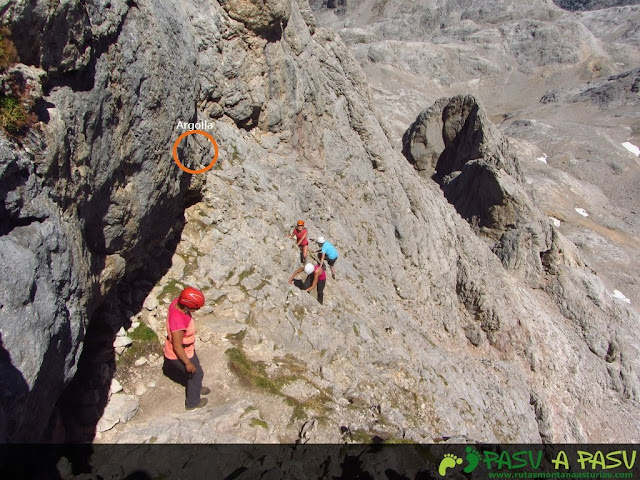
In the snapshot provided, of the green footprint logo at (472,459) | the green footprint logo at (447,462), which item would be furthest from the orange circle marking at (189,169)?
the green footprint logo at (472,459)

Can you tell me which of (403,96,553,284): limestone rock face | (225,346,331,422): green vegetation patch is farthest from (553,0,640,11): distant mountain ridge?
(225,346,331,422): green vegetation patch

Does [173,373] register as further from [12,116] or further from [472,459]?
[472,459]

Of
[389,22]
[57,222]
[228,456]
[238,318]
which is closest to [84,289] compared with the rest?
[57,222]

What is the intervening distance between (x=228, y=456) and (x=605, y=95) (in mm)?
129834

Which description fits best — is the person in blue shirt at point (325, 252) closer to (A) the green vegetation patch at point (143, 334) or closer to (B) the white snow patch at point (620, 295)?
(A) the green vegetation patch at point (143, 334)

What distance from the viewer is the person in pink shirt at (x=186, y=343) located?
808cm

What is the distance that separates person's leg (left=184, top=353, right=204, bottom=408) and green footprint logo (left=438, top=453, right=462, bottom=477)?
536 centimetres

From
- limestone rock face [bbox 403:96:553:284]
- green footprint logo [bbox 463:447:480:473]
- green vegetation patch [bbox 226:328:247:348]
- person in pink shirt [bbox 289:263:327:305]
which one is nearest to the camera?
green footprint logo [bbox 463:447:480:473]

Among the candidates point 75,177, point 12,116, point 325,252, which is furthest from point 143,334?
point 325,252

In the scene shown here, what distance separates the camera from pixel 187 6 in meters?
15.5

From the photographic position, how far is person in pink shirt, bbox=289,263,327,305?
47.8 feet

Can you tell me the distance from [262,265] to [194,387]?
5486 mm

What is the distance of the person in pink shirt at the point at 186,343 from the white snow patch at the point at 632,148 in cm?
9919

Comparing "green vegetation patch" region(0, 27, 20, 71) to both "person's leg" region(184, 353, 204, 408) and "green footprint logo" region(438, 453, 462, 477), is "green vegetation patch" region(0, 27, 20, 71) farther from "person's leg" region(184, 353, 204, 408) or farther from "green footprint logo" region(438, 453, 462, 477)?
"green footprint logo" region(438, 453, 462, 477)
